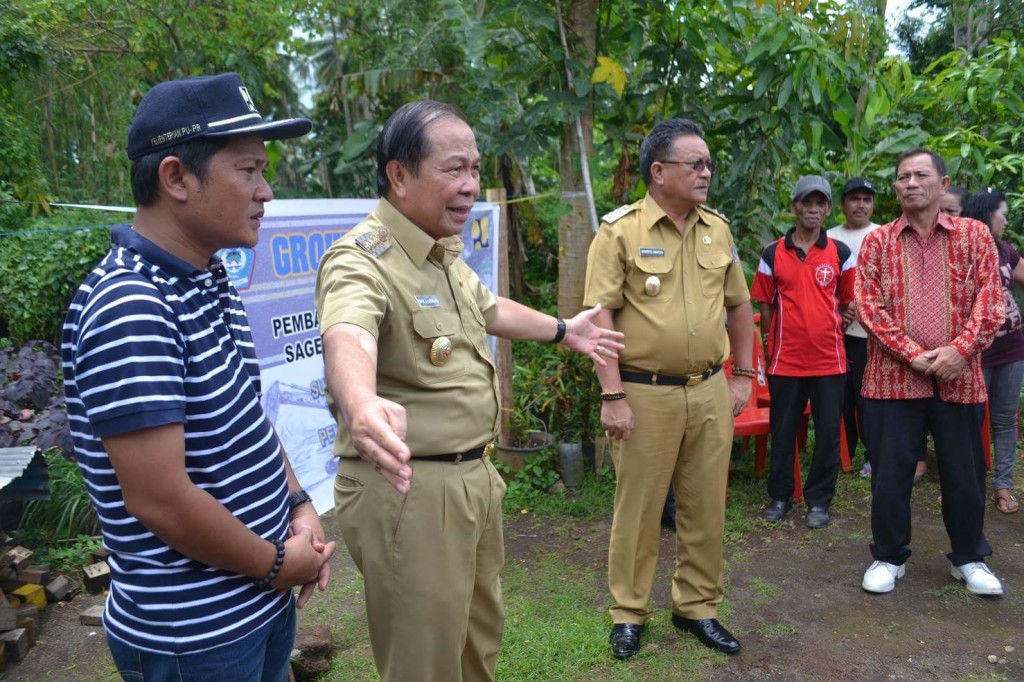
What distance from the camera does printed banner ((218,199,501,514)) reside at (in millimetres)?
3457

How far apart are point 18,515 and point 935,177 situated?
189 inches

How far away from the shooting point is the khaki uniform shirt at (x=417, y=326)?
194 cm

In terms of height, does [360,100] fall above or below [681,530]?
above

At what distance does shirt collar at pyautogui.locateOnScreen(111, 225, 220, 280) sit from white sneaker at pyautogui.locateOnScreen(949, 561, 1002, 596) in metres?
3.67

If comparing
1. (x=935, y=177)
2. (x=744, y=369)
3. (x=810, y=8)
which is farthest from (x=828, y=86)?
(x=744, y=369)

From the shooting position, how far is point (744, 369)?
349 cm

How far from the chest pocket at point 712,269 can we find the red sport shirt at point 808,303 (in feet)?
4.87

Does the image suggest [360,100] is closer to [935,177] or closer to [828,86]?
[828,86]

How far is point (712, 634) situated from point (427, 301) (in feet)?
6.74

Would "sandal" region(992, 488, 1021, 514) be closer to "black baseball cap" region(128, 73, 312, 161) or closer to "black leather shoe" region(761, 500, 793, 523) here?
"black leather shoe" region(761, 500, 793, 523)

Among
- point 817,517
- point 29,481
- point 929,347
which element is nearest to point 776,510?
point 817,517

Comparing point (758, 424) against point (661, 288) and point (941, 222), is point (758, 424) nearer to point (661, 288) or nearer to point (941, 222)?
point (941, 222)

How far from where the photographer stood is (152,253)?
1.44m

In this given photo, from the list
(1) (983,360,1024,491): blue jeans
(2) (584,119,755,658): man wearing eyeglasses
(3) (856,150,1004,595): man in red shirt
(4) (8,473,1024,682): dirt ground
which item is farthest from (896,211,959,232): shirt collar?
(4) (8,473,1024,682): dirt ground
